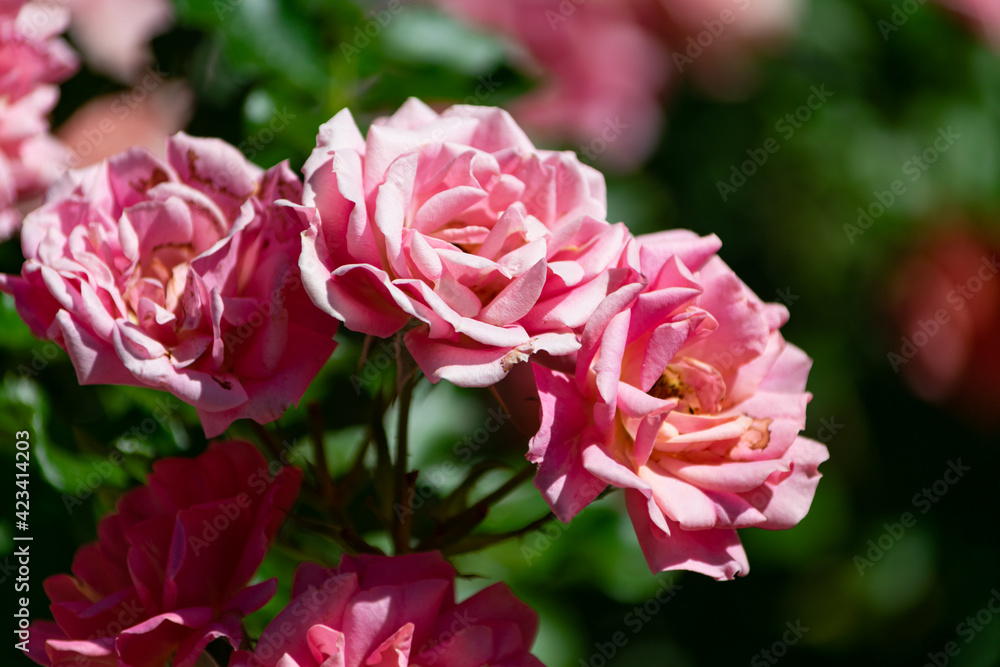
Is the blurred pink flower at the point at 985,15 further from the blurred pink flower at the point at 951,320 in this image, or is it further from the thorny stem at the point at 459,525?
the thorny stem at the point at 459,525

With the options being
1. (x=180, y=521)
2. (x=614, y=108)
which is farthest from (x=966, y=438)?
(x=180, y=521)

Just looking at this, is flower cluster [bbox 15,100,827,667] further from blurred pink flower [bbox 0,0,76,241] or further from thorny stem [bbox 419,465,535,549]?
blurred pink flower [bbox 0,0,76,241]

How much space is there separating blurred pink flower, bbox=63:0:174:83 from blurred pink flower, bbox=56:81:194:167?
1.6 inches

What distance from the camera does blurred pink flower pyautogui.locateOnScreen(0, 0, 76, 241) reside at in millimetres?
801

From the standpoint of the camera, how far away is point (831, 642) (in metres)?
1.36

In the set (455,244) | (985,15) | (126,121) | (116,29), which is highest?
(985,15)

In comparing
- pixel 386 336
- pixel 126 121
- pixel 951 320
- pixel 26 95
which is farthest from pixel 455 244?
pixel 951 320

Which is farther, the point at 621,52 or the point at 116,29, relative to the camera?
the point at 621,52

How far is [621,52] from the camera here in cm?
148

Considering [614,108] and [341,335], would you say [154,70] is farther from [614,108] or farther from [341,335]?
[614,108]

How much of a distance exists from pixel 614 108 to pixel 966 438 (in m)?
0.78

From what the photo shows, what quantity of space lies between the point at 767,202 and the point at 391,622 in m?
1.19

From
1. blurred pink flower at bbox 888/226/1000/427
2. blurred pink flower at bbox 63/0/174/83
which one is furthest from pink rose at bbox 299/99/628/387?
blurred pink flower at bbox 888/226/1000/427

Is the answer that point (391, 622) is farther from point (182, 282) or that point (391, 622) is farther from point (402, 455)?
point (182, 282)
